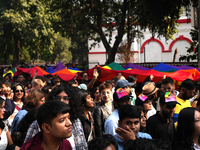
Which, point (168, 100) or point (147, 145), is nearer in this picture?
point (147, 145)

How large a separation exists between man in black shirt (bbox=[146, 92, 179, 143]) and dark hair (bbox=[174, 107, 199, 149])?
0.44 metres

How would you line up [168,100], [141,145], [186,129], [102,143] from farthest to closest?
[168,100] < [186,129] < [102,143] < [141,145]

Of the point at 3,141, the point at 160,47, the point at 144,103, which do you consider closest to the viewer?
the point at 3,141

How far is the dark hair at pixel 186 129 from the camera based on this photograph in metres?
3.23

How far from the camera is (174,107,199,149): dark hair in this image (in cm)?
323

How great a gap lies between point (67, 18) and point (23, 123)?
16.6 m

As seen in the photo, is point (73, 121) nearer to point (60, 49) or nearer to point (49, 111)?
point (49, 111)

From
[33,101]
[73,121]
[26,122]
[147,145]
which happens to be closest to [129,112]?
[73,121]

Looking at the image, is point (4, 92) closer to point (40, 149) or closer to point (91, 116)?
point (91, 116)

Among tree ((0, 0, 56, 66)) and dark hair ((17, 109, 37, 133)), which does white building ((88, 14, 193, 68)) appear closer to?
tree ((0, 0, 56, 66))

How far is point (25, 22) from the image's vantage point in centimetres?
2953

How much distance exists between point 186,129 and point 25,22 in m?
28.3

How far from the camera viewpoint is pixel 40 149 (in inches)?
99.0

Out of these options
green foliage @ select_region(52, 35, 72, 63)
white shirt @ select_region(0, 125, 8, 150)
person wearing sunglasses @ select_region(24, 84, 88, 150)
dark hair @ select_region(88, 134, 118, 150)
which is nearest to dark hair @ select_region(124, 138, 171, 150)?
dark hair @ select_region(88, 134, 118, 150)
